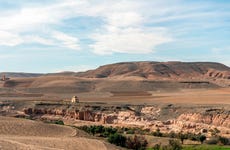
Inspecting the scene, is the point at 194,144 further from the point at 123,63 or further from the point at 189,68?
the point at 123,63

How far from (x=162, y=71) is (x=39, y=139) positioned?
142 meters

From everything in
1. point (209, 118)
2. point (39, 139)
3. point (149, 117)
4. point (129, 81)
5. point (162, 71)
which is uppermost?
point (162, 71)

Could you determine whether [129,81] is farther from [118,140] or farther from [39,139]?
[39,139]

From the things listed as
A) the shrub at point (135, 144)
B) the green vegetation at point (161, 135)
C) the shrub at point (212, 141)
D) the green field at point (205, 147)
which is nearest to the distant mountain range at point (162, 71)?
the green vegetation at point (161, 135)

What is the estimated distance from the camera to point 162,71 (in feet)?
544

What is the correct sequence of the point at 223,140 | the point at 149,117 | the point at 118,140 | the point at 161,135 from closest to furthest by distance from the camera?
1. the point at 118,140
2. the point at 223,140
3. the point at 161,135
4. the point at 149,117

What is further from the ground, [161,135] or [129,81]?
[129,81]

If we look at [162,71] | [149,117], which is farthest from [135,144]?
[162,71]

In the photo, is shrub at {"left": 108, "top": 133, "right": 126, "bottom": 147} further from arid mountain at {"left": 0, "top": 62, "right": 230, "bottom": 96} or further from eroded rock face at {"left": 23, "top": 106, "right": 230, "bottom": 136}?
arid mountain at {"left": 0, "top": 62, "right": 230, "bottom": 96}

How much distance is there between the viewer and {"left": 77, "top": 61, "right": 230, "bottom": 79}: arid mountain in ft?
514

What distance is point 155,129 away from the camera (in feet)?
159

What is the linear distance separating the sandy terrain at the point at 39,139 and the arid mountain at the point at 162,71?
393 ft

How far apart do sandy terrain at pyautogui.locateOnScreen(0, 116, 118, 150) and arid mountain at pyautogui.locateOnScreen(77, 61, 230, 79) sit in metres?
120

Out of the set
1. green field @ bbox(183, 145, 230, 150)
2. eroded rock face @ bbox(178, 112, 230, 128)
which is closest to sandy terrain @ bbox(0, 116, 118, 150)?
green field @ bbox(183, 145, 230, 150)
